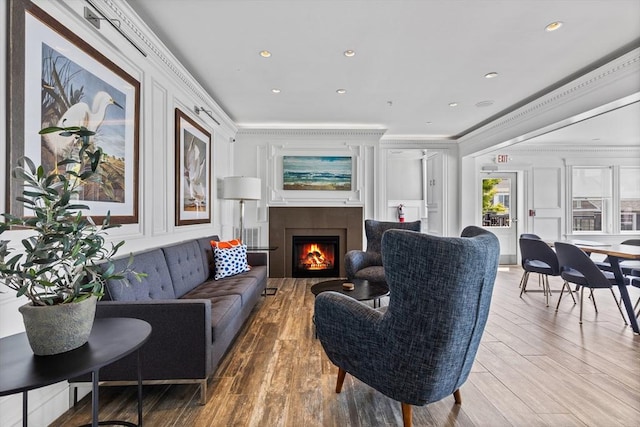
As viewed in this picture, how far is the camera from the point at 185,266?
8.73 feet

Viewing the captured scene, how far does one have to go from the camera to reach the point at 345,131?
4938 mm

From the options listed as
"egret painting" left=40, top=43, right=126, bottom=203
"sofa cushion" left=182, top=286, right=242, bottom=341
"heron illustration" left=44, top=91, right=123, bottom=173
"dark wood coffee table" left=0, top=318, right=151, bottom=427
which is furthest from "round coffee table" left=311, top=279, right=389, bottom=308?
"heron illustration" left=44, top=91, right=123, bottom=173

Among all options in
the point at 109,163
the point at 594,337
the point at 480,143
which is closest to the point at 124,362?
the point at 109,163

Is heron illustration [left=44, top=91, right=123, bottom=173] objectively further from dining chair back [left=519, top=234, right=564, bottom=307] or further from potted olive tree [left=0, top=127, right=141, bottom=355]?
dining chair back [left=519, top=234, right=564, bottom=307]

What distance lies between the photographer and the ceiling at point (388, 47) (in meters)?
2.09

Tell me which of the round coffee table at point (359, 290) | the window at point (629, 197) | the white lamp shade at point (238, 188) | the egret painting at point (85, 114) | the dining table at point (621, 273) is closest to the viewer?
the egret painting at point (85, 114)

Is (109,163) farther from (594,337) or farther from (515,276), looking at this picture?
(515,276)

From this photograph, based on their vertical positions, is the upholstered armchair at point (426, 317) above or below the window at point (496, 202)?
below

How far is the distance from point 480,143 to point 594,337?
3.27 meters

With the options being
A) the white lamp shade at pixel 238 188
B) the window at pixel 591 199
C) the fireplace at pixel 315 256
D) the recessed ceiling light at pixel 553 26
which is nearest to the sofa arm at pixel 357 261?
the fireplace at pixel 315 256

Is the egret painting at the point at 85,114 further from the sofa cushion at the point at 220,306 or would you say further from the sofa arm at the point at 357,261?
the sofa arm at the point at 357,261

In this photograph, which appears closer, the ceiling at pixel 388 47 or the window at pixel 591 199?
the ceiling at pixel 388 47

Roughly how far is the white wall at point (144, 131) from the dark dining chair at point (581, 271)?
4093mm

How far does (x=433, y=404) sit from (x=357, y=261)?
6.37 ft
